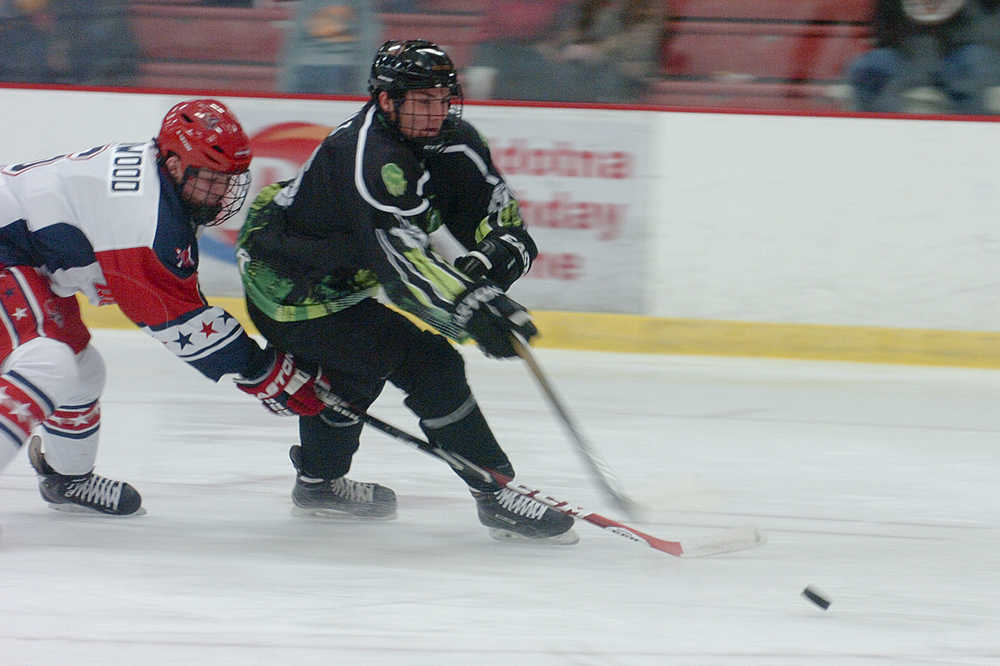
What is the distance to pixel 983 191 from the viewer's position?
4656mm

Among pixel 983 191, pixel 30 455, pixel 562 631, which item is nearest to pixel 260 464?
pixel 30 455

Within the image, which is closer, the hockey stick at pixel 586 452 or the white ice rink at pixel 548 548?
the white ice rink at pixel 548 548

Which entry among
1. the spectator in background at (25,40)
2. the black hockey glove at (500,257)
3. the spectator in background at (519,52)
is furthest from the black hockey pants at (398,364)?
the spectator in background at (25,40)

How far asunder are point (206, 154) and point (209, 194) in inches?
3.5

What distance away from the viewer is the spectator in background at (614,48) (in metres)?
4.93

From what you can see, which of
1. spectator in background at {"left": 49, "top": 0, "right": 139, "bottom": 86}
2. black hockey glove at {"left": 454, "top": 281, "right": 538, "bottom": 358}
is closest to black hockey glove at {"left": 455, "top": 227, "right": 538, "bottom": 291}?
black hockey glove at {"left": 454, "top": 281, "right": 538, "bottom": 358}

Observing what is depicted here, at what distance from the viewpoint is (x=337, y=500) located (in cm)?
288

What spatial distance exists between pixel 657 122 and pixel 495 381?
1332 millimetres

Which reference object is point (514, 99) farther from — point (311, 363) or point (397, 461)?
point (311, 363)

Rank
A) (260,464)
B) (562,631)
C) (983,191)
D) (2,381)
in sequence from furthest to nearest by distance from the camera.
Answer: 1. (983,191)
2. (260,464)
3. (2,381)
4. (562,631)

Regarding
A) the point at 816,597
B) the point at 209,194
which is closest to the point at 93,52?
the point at 209,194

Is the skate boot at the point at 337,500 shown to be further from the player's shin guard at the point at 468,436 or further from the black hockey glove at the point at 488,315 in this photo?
the black hockey glove at the point at 488,315

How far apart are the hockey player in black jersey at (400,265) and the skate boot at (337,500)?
15mm

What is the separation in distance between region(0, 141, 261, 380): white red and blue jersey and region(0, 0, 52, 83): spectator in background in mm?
2954
